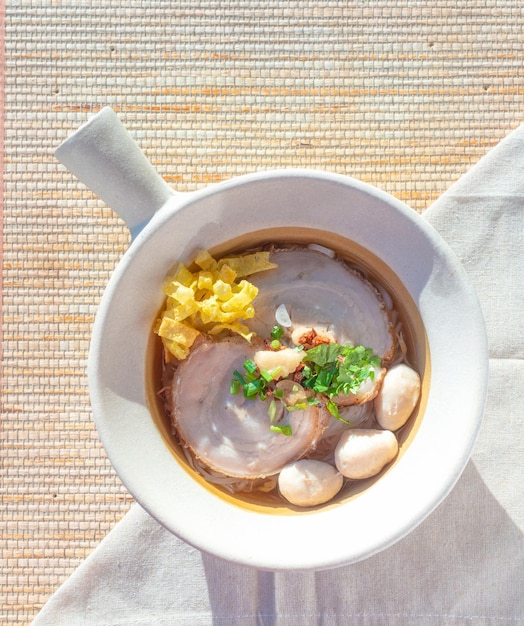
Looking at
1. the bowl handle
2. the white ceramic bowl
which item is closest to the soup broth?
the white ceramic bowl

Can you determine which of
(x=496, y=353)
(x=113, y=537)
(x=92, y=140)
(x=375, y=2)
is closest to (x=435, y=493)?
(x=496, y=353)

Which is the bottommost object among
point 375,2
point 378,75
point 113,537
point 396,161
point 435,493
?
point 113,537

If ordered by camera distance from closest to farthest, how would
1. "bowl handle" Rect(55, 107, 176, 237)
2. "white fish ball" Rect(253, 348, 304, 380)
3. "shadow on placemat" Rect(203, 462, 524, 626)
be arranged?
"bowl handle" Rect(55, 107, 176, 237), "white fish ball" Rect(253, 348, 304, 380), "shadow on placemat" Rect(203, 462, 524, 626)

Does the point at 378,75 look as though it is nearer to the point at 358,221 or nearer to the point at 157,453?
the point at 358,221

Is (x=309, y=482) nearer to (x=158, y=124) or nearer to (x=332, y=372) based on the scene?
(x=332, y=372)

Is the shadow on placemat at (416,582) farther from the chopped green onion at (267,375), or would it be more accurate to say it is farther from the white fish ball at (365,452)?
the chopped green onion at (267,375)

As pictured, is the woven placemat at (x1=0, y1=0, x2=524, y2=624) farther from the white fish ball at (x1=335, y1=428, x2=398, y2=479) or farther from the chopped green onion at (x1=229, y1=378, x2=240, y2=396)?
the white fish ball at (x1=335, y1=428, x2=398, y2=479)

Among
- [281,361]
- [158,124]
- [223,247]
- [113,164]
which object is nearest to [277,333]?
[281,361]
